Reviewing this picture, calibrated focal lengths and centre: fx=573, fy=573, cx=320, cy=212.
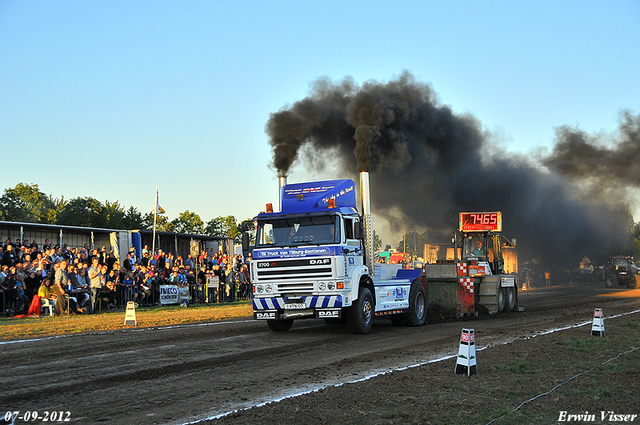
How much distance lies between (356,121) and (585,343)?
50.2ft

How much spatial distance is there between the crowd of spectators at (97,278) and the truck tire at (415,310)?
1121cm

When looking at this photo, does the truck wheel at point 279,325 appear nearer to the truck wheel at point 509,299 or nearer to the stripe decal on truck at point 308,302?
the stripe decal on truck at point 308,302

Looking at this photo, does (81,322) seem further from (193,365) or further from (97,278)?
(193,365)

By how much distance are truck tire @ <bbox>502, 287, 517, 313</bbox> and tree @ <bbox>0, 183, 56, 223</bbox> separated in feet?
185

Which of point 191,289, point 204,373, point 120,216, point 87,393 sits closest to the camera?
point 87,393

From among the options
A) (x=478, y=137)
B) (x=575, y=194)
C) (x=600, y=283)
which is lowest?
(x=600, y=283)

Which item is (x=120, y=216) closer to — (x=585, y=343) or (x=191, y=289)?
(x=191, y=289)

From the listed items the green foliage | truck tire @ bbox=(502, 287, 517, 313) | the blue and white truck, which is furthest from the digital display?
the green foliage

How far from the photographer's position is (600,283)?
53.4 metres

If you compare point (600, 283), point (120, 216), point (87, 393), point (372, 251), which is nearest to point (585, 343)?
point (372, 251)

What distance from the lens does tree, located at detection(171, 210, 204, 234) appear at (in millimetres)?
79000

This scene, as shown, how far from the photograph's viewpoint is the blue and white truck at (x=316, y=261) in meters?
12.6

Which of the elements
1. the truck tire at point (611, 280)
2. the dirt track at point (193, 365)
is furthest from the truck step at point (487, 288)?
the truck tire at point (611, 280)

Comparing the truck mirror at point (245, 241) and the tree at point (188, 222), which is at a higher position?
the tree at point (188, 222)
